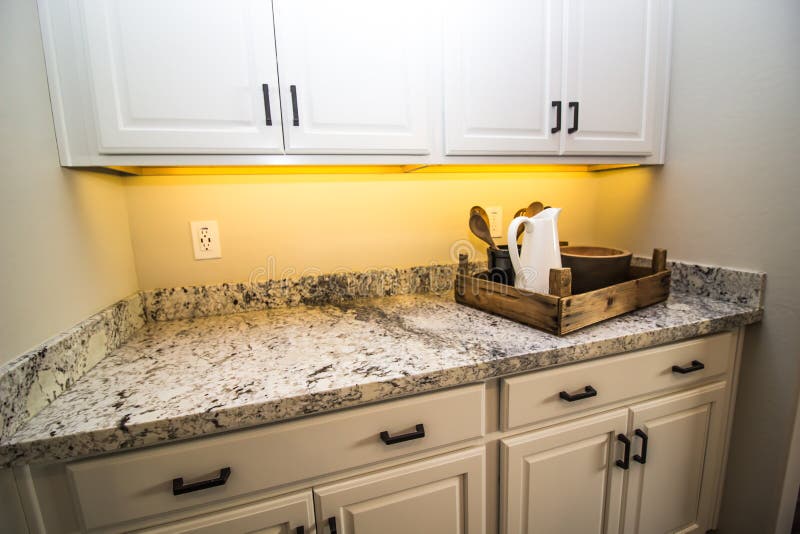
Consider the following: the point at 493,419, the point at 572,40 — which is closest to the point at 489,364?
the point at 493,419

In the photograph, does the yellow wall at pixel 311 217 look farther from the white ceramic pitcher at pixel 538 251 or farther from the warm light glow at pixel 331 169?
the white ceramic pitcher at pixel 538 251

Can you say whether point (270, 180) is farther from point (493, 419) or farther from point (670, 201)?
point (670, 201)

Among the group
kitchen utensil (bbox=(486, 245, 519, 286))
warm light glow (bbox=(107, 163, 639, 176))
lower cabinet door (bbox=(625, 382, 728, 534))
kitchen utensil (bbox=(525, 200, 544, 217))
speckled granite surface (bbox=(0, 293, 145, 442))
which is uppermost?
warm light glow (bbox=(107, 163, 639, 176))

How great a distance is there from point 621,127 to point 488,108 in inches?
18.3

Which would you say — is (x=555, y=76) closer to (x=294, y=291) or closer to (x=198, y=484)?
(x=294, y=291)

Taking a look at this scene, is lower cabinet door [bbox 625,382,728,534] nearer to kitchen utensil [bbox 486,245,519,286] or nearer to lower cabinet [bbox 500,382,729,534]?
lower cabinet [bbox 500,382,729,534]

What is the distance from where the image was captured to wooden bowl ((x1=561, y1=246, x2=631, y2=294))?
96 centimetres

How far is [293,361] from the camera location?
737 millimetres

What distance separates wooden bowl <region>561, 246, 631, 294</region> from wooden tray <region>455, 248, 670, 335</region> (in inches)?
1.5

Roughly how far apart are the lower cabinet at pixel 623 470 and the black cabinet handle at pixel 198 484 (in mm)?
552

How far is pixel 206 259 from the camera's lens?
1069 millimetres

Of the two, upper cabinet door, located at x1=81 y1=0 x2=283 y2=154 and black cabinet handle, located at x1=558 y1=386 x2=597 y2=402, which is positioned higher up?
upper cabinet door, located at x1=81 y1=0 x2=283 y2=154

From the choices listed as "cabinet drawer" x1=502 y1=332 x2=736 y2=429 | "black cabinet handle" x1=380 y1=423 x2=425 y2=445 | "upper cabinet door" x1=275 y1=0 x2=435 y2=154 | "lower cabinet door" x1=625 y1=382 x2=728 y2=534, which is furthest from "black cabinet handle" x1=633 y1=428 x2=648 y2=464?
"upper cabinet door" x1=275 y1=0 x2=435 y2=154

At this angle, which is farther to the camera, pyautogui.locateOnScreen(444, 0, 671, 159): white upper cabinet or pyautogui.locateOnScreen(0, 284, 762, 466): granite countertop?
pyautogui.locateOnScreen(444, 0, 671, 159): white upper cabinet
